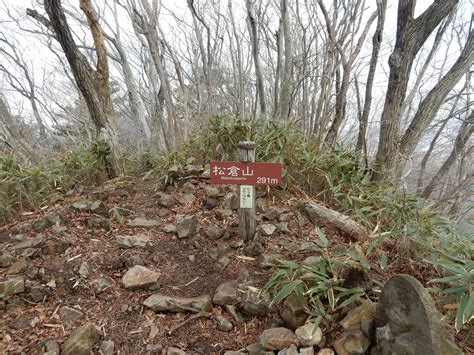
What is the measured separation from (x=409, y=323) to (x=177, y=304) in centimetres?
137

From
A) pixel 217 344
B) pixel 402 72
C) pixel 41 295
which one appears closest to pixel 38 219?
pixel 41 295

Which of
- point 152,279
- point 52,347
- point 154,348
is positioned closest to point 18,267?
point 52,347

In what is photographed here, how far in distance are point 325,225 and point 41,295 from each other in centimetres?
236

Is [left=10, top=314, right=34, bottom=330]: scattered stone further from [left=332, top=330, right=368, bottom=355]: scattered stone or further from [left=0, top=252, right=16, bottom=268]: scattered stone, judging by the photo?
[left=332, top=330, right=368, bottom=355]: scattered stone

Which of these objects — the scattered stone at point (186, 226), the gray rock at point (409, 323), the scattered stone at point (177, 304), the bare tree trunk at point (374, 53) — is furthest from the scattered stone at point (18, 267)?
the bare tree trunk at point (374, 53)

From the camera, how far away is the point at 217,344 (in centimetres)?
164

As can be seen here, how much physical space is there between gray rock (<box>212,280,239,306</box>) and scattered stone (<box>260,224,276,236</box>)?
1.87 ft

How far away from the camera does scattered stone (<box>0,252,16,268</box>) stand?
6.62 feet

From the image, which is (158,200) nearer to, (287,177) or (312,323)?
(287,177)

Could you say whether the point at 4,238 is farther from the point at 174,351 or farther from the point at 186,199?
the point at 174,351

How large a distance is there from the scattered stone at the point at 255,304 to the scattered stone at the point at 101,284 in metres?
1.02

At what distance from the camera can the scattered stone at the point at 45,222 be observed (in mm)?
2426

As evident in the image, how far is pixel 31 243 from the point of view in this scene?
221 cm

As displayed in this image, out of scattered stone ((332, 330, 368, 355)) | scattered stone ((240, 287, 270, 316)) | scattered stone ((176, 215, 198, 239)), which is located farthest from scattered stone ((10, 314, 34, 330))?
scattered stone ((332, 330, 368, 355))
